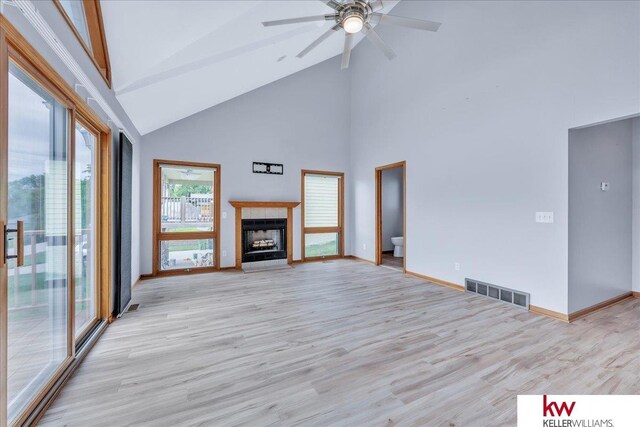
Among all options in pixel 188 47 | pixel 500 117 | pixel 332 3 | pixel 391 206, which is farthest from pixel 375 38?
pixel 391 206

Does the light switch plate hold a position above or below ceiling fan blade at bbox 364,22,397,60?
below

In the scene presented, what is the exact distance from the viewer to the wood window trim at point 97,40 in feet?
7.28

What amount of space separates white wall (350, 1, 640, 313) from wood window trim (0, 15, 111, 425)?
14.3 feet

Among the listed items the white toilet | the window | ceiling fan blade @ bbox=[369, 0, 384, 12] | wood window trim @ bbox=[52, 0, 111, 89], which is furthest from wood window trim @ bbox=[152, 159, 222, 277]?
the white toilet

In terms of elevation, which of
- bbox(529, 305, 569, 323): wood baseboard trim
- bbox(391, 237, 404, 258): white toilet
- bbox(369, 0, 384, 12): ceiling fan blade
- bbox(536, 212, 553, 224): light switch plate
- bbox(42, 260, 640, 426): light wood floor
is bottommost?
bbox(42, 260, 640, 426): light wood floor

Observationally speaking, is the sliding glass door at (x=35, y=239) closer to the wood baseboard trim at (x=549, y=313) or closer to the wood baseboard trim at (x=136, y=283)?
the wood baseboard trim at (x=136, y=283)

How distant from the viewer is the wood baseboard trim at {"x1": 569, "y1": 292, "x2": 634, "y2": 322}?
2948mm

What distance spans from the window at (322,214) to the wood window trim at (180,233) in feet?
5.88

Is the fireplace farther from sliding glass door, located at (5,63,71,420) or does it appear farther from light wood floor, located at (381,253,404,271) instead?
sliding glass door, located at (5,63,71,420)

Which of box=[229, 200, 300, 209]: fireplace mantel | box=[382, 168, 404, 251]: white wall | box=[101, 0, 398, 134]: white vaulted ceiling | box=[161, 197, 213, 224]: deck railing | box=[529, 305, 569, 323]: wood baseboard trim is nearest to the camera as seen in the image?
box=[101, 0, 398, 134]: white vaulted ceiling

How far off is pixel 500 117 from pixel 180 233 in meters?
5.33

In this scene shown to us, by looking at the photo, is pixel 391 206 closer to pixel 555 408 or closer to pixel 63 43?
pixel 555 408

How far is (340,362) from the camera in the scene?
6.92ft

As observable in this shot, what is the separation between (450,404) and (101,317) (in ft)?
10.6
